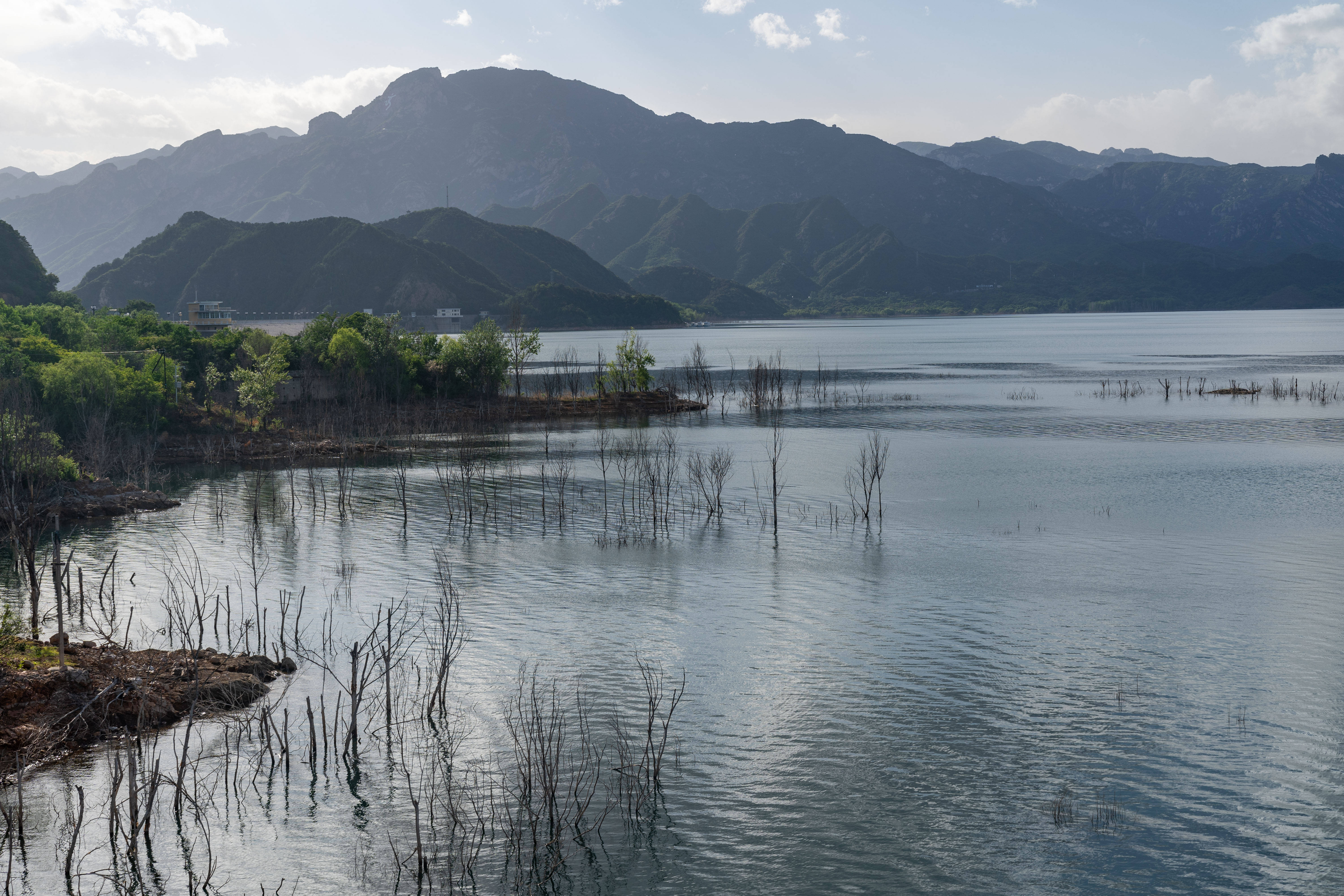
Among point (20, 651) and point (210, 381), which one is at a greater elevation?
point (210, 381)

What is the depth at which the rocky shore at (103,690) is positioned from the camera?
1756cm

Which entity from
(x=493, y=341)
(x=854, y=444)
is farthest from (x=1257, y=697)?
(x=493, y=341)

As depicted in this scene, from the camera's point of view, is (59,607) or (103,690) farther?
(59,607)

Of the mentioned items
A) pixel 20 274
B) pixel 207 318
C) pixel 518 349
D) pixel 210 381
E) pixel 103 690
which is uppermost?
pixel 20 274

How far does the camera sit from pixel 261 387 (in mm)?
71375

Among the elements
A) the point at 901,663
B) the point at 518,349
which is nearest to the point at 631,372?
the point at 518,349

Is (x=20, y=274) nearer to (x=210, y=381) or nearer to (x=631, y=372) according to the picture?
(x=210, y=381)

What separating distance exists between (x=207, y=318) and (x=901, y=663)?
14327cm

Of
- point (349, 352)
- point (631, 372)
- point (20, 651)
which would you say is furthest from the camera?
point (631, 372)

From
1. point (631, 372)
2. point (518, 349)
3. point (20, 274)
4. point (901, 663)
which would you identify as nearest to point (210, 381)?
point (518, 349)

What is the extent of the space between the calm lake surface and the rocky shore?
0.79 metres

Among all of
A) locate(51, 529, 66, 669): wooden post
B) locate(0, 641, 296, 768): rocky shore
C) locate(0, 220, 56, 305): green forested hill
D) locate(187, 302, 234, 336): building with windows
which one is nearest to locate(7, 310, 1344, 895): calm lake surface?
locate(0, 641, 296, 768): rocky shore

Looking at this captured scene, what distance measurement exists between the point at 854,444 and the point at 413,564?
37558 mm

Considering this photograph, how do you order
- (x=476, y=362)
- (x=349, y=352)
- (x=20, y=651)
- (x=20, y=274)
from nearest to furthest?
(x=20, y=651) → (x=349, y=352) → (x=476, y=362) → (x=20, y=274)
